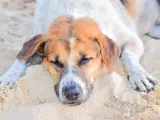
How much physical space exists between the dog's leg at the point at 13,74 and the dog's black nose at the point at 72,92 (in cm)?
61

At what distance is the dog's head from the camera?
12.9ft

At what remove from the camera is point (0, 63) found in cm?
496

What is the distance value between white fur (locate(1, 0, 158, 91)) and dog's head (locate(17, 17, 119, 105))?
244 mm

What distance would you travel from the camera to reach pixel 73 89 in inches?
153

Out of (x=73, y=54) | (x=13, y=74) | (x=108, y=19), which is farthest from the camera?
(x=108, y=19)

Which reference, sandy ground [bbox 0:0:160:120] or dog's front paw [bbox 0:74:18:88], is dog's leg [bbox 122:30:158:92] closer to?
sandy ground [bbox 0:0:160:120]

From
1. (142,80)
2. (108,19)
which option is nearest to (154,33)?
(108,19)

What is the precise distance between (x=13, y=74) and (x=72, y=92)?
0.81m

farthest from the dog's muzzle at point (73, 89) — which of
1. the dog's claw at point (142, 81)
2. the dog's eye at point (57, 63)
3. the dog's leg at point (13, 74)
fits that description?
the dog's leg at point (13, 74)

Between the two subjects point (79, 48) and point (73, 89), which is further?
point (79, 48)

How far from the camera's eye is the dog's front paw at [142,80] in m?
4.19

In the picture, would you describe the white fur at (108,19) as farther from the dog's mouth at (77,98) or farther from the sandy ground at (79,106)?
the dog's mouth at (77,98)

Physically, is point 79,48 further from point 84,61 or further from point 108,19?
point 108,19

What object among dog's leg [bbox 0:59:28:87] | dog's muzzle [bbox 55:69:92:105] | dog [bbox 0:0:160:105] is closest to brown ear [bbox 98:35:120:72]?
dog [bbox 0:0:160:105]
